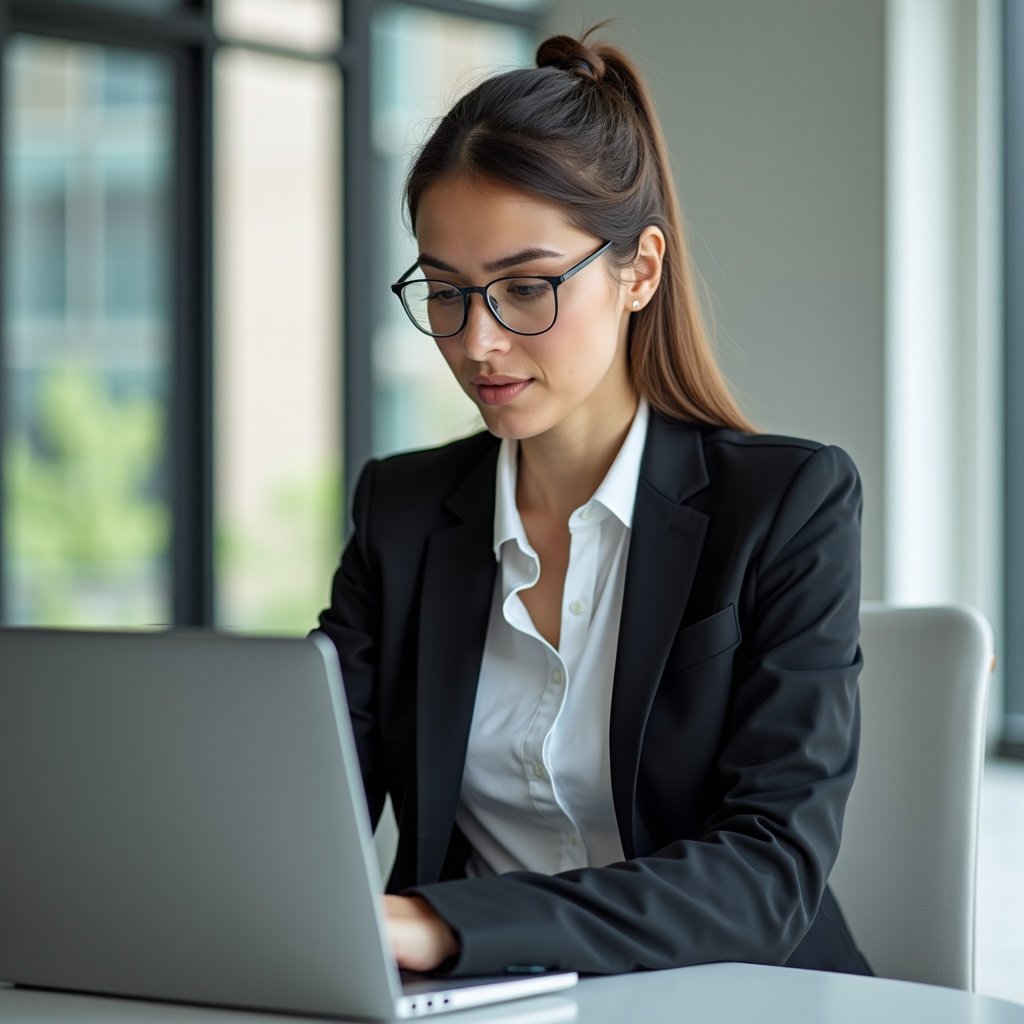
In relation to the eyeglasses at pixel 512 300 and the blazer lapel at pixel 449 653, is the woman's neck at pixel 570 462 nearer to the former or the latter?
the blazer lapel at pixel 449 653

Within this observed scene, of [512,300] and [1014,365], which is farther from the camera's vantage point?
[1014,365]

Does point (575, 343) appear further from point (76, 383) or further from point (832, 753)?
point (76, 383)

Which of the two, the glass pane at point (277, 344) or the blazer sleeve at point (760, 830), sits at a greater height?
the glass pane at point (277, 344)

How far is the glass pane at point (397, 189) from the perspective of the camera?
4.29 meters

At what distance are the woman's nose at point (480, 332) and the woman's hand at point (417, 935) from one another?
624mm

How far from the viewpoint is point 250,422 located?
5789 millimetres

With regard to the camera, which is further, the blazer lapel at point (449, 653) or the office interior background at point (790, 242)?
the office interior background at point (790, 242)

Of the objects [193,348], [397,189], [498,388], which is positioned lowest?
[498,388]

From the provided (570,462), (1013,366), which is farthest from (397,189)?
(570,462)

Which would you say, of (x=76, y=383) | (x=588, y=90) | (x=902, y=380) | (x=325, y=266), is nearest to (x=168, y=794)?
(x=588, y=90)

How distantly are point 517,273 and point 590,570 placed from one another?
343mm

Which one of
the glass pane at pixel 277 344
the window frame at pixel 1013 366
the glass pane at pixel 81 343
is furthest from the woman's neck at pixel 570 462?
the glass pane at pixel 277 344

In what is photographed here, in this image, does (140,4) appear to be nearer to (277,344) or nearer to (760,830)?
(277,344)

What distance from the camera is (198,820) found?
857 mm
